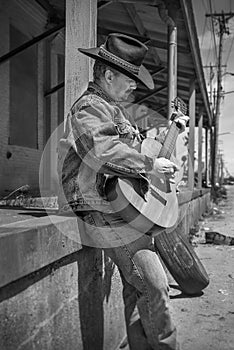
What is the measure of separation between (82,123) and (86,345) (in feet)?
4.47

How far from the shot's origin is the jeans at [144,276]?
2.55 metres

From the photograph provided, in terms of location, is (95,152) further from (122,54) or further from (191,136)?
(191,136)

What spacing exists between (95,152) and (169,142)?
2.33 ft

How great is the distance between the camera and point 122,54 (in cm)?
266

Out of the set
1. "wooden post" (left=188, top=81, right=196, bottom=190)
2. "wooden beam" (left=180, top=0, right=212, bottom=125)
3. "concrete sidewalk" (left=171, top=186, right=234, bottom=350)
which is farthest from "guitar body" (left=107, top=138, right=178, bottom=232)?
"wooden post" (left=188, top=81, right=196, bottom=190)

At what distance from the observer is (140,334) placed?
2.70 m

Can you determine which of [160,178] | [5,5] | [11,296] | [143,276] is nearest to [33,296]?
[11,296]

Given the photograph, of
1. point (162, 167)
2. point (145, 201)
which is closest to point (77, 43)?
point (162, 167)

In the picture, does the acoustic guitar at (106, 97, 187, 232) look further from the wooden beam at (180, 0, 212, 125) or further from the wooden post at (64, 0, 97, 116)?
the wooden beam at (180, 0, 212, 125)

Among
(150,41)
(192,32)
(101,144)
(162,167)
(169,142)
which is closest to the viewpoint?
(101,144)

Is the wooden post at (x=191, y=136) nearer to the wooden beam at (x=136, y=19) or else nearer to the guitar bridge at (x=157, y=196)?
the wooden beam at (x=136, y=19)

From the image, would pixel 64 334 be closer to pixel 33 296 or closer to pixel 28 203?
pixel 33 296

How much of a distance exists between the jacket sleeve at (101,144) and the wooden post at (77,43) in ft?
3.12

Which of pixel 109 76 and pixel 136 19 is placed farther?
pixel 136 19
